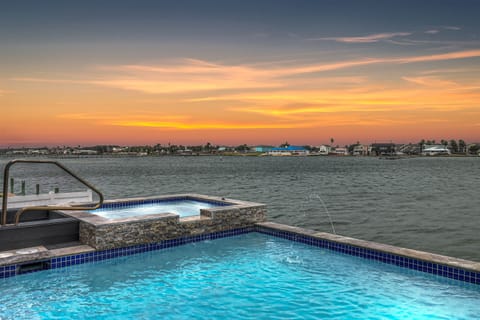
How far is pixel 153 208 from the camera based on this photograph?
13625 mm

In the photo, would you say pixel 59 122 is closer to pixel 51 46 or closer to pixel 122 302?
pixel 51 46

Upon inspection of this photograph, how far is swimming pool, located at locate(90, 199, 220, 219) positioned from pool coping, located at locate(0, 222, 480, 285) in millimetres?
2985

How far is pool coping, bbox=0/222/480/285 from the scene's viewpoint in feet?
23.9

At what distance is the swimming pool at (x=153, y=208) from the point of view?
12.5 meters

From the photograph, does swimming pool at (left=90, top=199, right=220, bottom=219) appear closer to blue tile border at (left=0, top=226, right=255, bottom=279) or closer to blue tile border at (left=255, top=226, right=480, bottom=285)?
blue tile border at (left=0, top=226, right=255, bottom=279)

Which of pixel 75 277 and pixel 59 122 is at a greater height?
pixel 59 122

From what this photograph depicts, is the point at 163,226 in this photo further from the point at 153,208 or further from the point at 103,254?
the point at 153,208

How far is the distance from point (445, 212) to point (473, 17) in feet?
47.0

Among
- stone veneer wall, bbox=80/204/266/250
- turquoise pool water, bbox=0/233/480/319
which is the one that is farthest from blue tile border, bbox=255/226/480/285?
stone veneer wall, bbox=80/204/266/250

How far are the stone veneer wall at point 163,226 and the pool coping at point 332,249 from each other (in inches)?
5.9

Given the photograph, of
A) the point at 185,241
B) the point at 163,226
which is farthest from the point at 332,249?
the point at 163,226

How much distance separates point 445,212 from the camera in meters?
23.0

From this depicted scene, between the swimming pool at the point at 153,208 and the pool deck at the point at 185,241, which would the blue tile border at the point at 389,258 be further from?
the swimming pool at the point at 153,208

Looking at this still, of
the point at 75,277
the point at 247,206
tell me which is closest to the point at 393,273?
the point at 247,206
